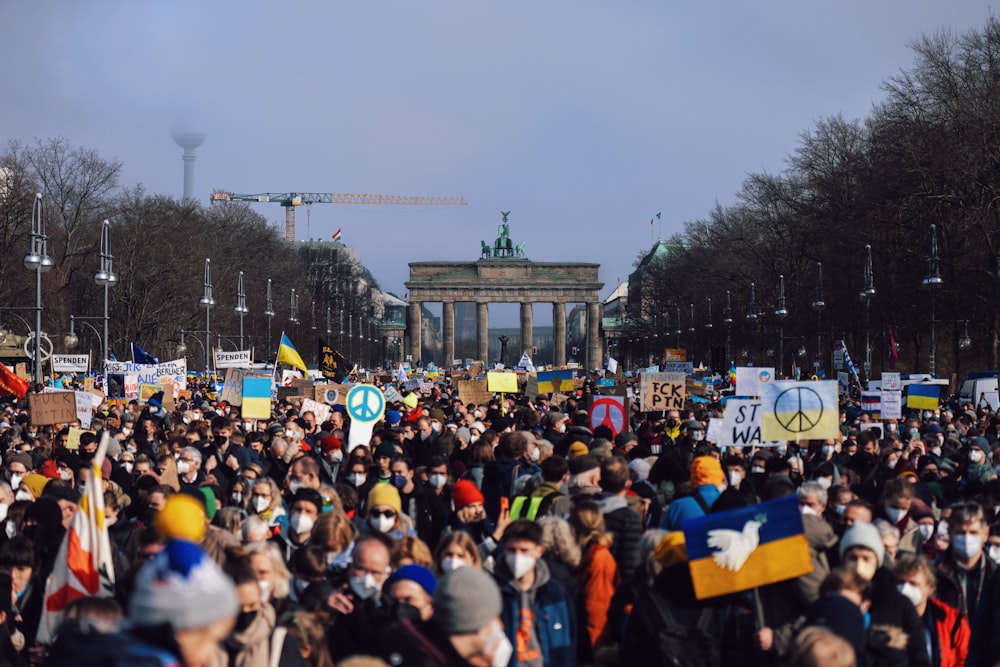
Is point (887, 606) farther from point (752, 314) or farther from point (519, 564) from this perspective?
point (752, 314)

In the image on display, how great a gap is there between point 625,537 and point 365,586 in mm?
1895

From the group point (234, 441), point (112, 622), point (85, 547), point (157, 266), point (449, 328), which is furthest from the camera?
point (449, 328)

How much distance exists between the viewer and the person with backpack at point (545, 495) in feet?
30.7

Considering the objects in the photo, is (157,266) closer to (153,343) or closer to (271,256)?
(153,343)

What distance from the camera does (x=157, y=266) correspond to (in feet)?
214

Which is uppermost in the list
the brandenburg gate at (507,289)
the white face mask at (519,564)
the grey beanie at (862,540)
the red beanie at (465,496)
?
the brandenburg gate at (507,289)

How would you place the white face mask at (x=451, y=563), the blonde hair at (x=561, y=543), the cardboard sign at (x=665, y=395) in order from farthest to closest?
the cardboard sign at (x=665, y=395) → the blonde hair at (x=561, y=543) → the white face mask at (x=451, y=563)

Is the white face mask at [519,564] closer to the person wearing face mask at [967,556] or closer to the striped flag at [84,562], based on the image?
the striped flag at [84,562]

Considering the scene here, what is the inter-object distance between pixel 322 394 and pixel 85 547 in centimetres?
2088

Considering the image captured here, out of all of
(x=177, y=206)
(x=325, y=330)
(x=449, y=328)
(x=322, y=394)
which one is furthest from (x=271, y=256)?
(x=322, y=394)

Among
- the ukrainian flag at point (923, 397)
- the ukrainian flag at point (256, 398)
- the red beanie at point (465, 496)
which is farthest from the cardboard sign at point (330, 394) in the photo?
the red beanie at point (465, 496)

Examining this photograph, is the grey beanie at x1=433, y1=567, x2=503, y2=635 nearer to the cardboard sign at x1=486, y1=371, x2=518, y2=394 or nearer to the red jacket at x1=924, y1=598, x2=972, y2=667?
the red jacket at x1=924, y1=598, x2=972, y2=667

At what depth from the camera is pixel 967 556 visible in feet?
25.3

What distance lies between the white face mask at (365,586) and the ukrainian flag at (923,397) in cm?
1733
